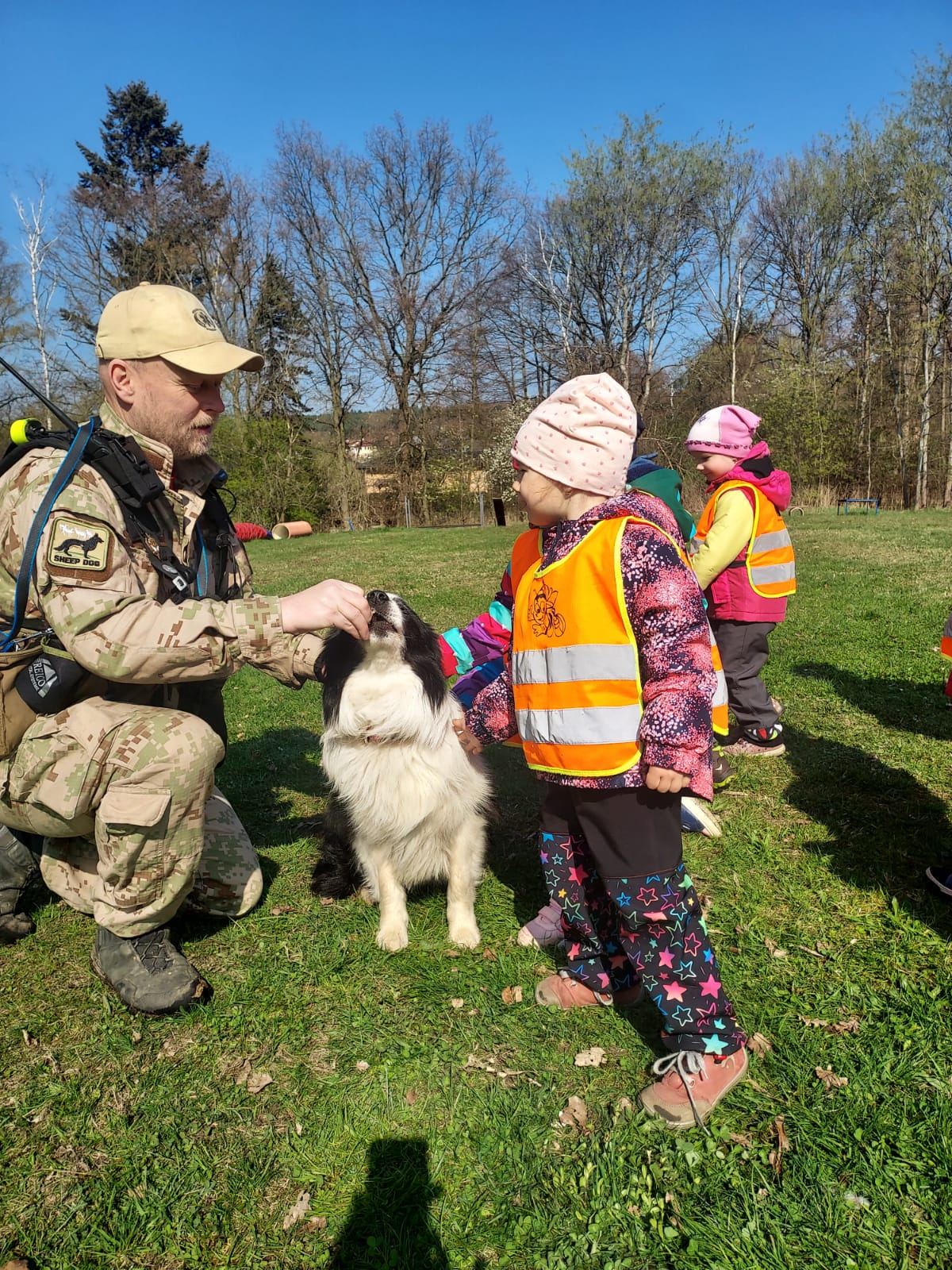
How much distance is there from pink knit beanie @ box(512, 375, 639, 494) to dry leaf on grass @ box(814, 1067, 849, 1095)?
75.0 inches

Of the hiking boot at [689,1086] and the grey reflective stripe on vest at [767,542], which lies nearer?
the hiking boot at [689,1086]

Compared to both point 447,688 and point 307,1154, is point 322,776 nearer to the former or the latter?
point 447,688

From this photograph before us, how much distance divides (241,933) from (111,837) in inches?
34.7

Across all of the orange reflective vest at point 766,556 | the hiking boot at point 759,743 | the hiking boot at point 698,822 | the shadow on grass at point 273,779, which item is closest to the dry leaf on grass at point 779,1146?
the hiking boot at point 698,822

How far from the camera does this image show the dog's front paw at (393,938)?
3.10 metres

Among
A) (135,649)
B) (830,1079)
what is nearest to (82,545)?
(135,649)

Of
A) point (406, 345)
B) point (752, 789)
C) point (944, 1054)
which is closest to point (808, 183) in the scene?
point (406, 345)

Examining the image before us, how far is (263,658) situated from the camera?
8.79ft

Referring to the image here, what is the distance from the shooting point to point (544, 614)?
7.61ft

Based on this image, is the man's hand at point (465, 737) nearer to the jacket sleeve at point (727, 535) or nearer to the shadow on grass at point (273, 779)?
the shadow on grass at point (273, 779)

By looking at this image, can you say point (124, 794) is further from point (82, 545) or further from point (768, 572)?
point (768, 572)

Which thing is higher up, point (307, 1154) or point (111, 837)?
point (111, 837)

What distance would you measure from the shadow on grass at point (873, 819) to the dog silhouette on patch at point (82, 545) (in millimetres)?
3194

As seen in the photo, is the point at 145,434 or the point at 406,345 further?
the point at 406,345
